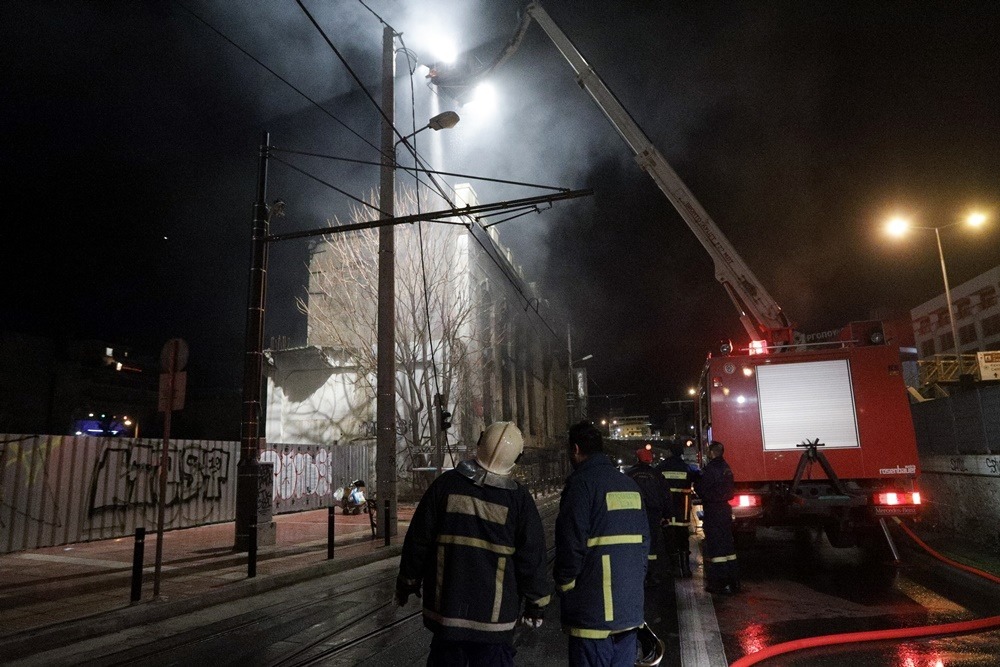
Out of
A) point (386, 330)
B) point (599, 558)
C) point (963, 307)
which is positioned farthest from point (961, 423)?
point (963, 307)

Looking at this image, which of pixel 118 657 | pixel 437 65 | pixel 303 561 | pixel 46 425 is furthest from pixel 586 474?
pixel 46 425

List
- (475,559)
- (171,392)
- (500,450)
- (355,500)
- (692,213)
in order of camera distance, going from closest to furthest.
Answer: (475,559), (500,450), (171,392), (692,213), (355,500)

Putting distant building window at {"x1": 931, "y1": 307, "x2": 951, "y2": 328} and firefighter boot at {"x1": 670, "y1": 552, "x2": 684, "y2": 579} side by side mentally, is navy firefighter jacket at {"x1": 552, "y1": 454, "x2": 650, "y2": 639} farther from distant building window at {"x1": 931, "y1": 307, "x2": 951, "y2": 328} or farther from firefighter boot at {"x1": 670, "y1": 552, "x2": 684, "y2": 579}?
distant building window at {"x1": 931, "y1": 307, "x2": 951, "y2": 328}

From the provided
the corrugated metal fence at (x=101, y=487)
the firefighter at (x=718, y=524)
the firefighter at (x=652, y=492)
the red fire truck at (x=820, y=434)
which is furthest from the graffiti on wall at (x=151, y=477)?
the red fire truck at (x=820, y=434)

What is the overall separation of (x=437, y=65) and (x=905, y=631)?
17.0 metres

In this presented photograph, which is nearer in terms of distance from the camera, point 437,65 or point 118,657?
point 118,657

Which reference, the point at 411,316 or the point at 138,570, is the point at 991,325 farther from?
the point at 138,570

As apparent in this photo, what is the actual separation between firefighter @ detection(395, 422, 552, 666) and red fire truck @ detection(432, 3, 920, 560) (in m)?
6.60

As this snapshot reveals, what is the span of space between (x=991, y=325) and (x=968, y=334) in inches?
134

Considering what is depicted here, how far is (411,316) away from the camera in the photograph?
21906 mm

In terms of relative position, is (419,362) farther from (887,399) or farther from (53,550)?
(887,399)

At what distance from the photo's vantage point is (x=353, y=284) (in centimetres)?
2253

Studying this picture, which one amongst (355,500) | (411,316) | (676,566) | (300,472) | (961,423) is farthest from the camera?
(411,316)

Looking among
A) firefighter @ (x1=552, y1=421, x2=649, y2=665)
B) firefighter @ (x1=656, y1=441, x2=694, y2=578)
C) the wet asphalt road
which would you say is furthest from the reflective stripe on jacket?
firefighter @ (x1=552, y1=421, x2=649, y2=665)
